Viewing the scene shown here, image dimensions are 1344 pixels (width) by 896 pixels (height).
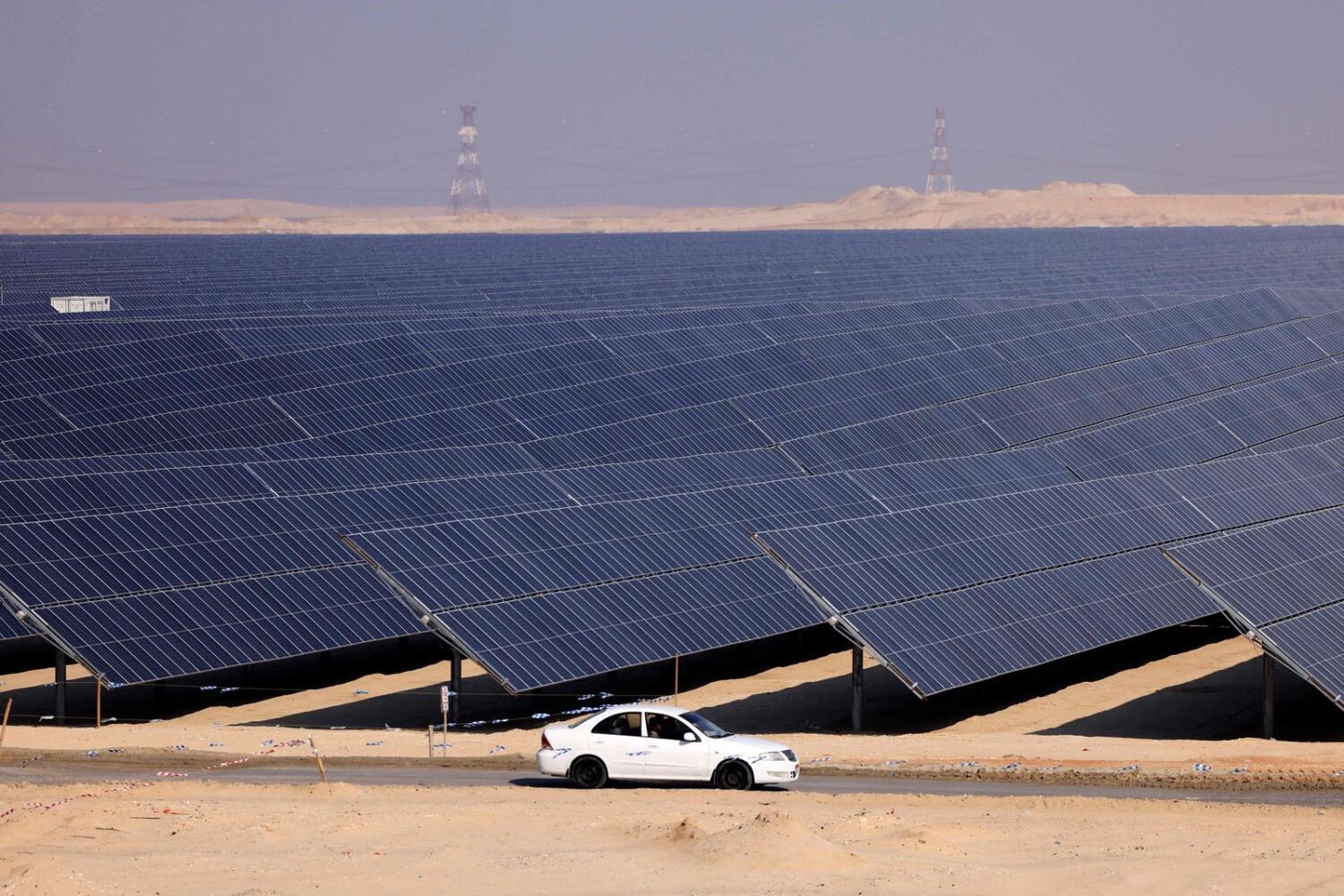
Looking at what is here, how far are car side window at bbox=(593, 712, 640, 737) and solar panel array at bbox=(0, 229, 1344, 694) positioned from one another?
3751mm

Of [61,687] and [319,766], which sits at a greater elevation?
[61,687]

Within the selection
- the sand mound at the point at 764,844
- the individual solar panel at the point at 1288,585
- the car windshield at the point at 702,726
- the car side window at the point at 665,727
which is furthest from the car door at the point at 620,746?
the individual solar panel at the point at 1288,585

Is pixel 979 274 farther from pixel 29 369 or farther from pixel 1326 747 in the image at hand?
pixel 1326 747

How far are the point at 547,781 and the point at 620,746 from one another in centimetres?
132

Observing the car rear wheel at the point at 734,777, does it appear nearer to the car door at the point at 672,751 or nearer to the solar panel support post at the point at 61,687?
the car door at the point at 672,751

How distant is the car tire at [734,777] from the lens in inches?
905

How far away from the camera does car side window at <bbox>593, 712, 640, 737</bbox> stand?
911 inches

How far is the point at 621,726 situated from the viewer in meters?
23.2

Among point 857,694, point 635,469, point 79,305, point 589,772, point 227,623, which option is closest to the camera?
point 589,772

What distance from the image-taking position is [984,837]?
20.1 meters

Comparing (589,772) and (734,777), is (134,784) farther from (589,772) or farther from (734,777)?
(734,777)

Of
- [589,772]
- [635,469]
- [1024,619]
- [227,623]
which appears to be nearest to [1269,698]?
[1024,619]

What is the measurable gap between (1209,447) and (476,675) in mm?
24564

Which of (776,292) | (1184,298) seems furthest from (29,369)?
(776,292)
